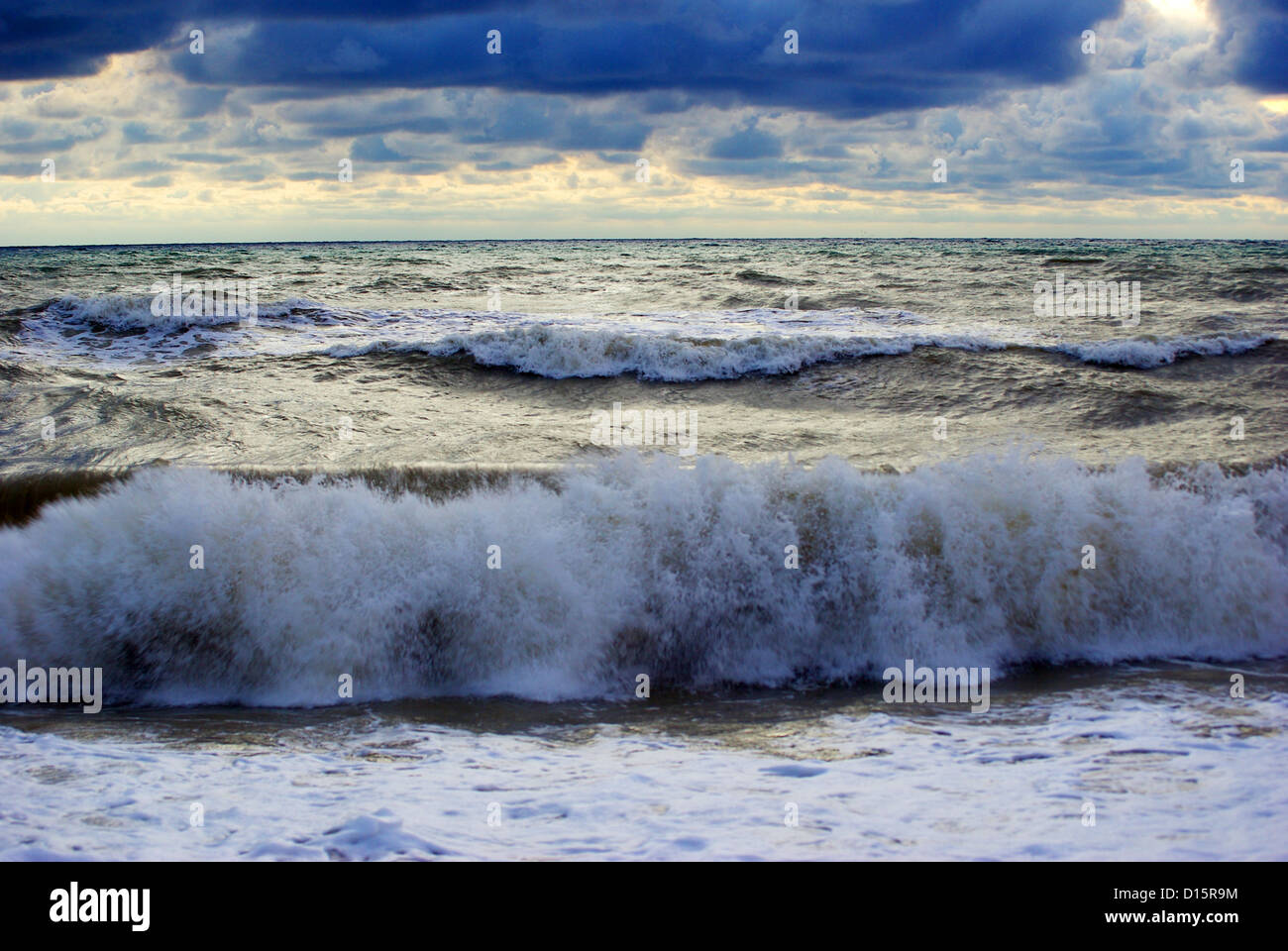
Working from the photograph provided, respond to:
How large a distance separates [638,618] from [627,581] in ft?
1.01

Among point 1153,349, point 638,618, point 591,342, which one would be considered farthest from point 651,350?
point 638,618

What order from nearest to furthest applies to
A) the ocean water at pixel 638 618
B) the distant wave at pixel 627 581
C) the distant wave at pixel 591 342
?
the ocean water at pixel 638 618 < the distant wave at pixel 627 581 < the distant wave at pixel 591 342

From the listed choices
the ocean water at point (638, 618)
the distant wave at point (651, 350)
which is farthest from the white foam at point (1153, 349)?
the ocean water at point (638, 618)

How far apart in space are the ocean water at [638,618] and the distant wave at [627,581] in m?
0.03

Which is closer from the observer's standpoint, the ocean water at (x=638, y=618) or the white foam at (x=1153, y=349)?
the ocean water at (x=638, y=618)

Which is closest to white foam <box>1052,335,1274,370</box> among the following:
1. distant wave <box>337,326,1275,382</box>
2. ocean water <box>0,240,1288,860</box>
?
distant wave <box>337,326,1275,382</box>

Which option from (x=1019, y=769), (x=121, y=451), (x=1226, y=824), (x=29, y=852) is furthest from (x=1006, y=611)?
(x=121, y=451)

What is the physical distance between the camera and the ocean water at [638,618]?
3.83 meters

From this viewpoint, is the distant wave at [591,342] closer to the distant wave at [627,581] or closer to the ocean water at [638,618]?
the ocean water at [638,618]

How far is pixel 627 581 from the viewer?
645cm

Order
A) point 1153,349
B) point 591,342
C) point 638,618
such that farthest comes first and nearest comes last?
point 591,342, point 1153,349, point 638,618

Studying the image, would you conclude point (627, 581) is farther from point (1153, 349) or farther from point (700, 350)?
point (1153, 349)

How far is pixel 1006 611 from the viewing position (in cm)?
654
